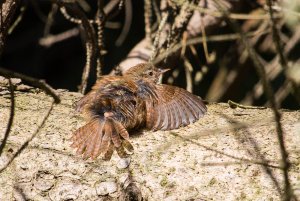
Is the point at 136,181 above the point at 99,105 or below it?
below

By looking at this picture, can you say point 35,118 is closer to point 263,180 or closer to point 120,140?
point 120,140

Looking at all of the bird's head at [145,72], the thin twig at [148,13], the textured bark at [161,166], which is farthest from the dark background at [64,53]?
the textured bark at [161,166]

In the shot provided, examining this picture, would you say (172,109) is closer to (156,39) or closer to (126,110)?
(126,110)

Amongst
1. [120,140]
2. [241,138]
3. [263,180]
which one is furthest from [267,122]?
[120,140]

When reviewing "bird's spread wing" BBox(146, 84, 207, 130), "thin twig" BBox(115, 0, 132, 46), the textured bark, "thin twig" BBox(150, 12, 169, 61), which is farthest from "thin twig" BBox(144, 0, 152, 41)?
the textured bark

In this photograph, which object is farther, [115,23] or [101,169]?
[115,23]

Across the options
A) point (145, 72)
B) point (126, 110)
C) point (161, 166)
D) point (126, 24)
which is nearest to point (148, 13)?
point (126, 24)

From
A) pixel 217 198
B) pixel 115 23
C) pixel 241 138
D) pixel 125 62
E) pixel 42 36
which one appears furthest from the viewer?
pixel 42 36
